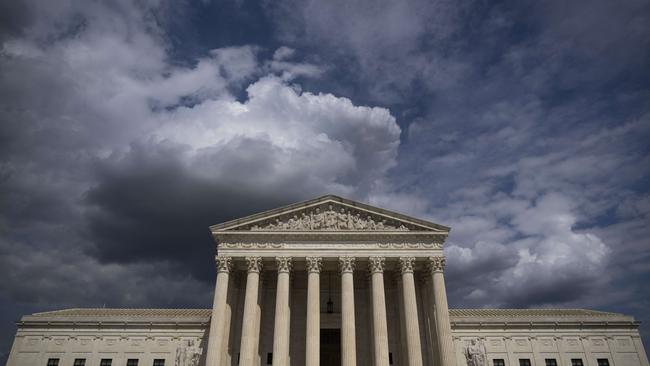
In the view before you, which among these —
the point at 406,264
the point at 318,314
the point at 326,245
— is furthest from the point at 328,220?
the point at 318,314

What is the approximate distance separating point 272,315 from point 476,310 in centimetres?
1958

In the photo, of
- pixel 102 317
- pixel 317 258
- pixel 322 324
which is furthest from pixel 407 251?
pixel 102 317

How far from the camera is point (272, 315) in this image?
1470 inches

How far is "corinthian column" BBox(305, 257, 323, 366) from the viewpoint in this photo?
102 ft

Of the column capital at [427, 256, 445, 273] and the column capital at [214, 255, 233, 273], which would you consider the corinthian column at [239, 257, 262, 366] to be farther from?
the column capital at [427, 256, 445, 273]

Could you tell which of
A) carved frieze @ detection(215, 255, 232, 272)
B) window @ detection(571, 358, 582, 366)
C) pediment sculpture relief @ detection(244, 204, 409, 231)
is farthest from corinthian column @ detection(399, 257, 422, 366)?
window @ detection(571, 358, 582, 366)

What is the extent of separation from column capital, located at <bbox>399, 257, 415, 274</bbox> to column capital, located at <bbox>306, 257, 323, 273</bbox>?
6513mm

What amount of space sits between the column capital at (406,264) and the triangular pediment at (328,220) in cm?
242

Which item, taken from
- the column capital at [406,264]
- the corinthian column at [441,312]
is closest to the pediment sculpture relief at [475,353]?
the corinthian column at [441,312]

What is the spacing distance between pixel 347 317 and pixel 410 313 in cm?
494

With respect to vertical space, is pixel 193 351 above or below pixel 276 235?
below

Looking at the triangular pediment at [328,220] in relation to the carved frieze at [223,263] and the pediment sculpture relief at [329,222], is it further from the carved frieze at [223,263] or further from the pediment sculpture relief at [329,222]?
the carved frieze at [223,263]

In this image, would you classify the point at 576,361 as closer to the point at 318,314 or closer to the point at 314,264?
the point at 318,314

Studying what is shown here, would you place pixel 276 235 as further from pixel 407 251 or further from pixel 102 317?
pixel 102 317
